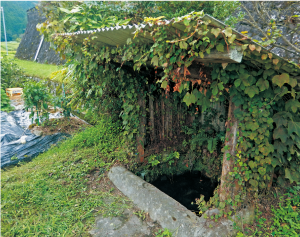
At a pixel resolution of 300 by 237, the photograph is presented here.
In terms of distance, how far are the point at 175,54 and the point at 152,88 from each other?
2.49 meters

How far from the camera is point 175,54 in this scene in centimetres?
241

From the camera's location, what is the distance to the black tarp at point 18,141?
562 centimetres

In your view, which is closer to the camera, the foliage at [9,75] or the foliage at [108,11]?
the foliage at [108,11]

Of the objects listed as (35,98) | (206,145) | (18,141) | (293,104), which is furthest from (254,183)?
(35,98)

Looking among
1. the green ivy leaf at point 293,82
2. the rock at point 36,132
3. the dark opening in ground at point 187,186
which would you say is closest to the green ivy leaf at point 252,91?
the green ivy leaf at point 293,82

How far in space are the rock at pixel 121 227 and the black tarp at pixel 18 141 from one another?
142 inches

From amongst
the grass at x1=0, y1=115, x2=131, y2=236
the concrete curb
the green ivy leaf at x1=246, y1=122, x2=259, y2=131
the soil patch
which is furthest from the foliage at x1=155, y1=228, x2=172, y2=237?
the soil patch

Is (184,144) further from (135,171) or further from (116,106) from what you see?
(116,106)

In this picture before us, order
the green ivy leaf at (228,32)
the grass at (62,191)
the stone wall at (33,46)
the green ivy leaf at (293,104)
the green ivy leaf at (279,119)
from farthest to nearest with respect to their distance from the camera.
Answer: the stone wall at (33,46) → the grass at (62,191) → the green ivy leaf at (279,119) → the green ivy leaf at (293,104) → the green ivy leaf at (228,32)

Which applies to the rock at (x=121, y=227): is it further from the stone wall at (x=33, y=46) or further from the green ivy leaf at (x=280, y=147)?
the stone wall at (x=33, y=46)

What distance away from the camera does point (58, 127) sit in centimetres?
721

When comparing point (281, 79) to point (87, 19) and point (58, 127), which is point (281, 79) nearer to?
point (87, 19)


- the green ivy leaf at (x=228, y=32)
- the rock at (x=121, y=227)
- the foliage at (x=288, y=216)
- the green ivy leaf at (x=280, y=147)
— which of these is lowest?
the rock at (x=121, y=227)

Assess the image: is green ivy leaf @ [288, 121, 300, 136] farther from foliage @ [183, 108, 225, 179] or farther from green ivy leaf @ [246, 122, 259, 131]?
foliage @ [183, 108, 225, 179]
